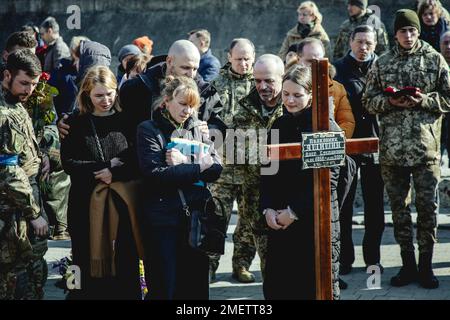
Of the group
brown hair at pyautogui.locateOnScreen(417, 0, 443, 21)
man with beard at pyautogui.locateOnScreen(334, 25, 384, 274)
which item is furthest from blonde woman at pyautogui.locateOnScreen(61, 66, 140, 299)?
brown hair at pyautogui.locateOnScreen(417, 0, 443, 21)

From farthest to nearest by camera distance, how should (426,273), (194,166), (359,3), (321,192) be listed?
(359,3) < (426,273) < (194,166) < (321,192)

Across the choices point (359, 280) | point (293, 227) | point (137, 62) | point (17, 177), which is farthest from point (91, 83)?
point (359, 280)

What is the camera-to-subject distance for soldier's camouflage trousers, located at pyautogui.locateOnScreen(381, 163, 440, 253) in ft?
24.7

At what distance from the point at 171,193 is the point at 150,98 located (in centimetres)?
104

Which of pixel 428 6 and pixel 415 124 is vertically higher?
pixel 428 6

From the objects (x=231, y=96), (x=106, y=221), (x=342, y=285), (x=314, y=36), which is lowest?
(x=342, y=285)

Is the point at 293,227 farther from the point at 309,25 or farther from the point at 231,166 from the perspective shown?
the point at 309,25

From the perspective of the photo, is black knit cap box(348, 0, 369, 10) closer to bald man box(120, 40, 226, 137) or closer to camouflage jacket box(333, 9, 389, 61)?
camouflage jacket box(333, 9, 389, 61)

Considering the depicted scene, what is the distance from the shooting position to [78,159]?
20.7 feet

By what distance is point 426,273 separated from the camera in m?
7.51

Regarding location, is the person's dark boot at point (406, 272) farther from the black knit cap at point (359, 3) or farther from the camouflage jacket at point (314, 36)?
the black knit cap at point (359, 3)

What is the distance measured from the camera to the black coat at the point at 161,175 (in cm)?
597

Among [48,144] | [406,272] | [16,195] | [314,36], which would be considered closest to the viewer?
[16,195]

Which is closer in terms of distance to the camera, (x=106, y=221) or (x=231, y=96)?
(x=106, y=221)
